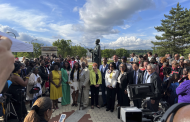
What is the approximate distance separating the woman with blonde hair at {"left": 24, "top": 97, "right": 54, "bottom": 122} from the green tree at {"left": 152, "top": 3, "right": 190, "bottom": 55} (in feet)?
109

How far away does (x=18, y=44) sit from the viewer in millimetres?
5605

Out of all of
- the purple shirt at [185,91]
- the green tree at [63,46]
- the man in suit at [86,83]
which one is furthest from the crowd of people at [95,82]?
the green tree at [63,46]

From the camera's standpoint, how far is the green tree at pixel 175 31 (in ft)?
92.5

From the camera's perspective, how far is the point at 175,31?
2909 centimetres

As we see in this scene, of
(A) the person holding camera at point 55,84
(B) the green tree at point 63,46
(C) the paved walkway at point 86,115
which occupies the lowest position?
(C) the paved walkway at point 86,115

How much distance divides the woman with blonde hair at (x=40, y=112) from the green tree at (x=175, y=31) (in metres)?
33.2

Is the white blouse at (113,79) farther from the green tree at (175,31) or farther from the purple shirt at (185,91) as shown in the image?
the green tree at (175,31)

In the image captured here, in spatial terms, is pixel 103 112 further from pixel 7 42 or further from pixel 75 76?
pixel 7 42

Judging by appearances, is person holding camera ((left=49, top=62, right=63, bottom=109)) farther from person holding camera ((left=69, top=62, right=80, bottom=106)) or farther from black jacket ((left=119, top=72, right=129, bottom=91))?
black jacket ((left=119, top=72, right=129, bottom=91))

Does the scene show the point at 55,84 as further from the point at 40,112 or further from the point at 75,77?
the point at 40,112

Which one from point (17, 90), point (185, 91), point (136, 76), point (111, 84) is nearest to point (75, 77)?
point (111, 84)

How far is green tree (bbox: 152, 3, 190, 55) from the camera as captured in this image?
28.2 meters

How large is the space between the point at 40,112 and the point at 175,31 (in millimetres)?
34432

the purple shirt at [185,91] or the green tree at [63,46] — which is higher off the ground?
the green tree at [63,46]
